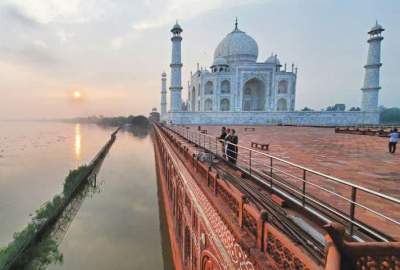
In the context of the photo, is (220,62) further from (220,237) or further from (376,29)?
(220,237)

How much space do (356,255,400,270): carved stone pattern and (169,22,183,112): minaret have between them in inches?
1391

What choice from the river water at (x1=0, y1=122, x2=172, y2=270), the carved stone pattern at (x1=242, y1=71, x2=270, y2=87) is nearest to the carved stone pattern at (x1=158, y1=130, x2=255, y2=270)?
the river water at (x1=0, y1=122, x2=172, y2=270)

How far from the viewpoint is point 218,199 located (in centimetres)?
366

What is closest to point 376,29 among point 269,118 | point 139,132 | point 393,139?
point 269,118

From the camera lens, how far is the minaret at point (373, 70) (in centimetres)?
3275

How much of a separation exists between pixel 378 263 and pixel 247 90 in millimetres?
46196

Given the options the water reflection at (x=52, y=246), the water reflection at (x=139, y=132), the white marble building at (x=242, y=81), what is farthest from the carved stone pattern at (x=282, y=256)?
the water reflection at (x=139, y=132)

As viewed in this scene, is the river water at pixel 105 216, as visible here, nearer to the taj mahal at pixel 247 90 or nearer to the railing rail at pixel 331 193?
the railing rail at pixel 331 193

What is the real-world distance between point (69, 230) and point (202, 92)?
3625 centimetres

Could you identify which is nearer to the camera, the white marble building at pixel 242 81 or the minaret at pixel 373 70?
the minaret at pixel 373 70

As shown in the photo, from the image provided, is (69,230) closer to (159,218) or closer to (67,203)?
(67,203)

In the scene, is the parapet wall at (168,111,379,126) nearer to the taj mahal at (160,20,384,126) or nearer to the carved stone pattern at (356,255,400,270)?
the taj mahal at (160,20,384,126)

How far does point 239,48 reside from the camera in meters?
43.5

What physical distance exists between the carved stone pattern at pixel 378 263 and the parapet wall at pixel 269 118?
3426cm
